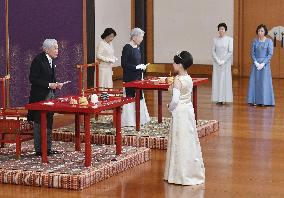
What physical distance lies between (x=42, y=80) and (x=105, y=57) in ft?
12.1

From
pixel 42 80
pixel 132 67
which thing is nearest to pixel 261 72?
pixel 132 67

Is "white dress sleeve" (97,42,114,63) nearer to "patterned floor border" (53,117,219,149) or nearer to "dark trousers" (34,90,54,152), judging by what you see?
"patterned floor border" (53,117,219,149)

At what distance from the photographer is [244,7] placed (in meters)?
18.5

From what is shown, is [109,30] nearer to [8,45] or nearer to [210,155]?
[8,45]

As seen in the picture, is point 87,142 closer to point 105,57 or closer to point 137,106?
point 137,106

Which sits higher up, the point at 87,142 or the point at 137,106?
the point at 137,106

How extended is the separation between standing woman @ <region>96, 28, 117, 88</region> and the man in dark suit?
11.4 feet

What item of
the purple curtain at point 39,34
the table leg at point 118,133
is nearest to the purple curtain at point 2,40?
the purple curtain at point 39,34

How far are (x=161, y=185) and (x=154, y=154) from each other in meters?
1.58

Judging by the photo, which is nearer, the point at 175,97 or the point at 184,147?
the point at 175,97

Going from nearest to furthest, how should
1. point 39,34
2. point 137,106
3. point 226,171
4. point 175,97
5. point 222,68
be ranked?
point 175,97 → point 226,171 → point 137,106 → point 39,34 → point 222,68

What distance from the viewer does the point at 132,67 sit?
1045cm

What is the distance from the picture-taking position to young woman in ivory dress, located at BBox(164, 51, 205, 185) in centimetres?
752

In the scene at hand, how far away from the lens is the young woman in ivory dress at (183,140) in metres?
7.52
